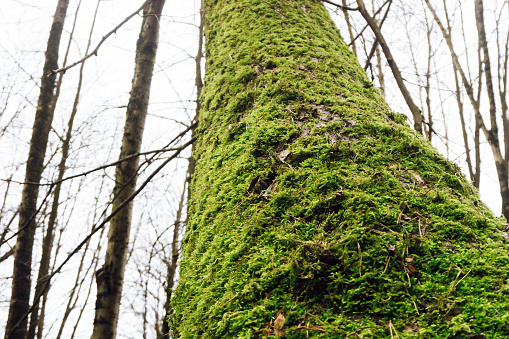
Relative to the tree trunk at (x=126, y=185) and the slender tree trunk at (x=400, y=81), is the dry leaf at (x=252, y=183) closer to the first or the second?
the slender tree trunk at (x=400, y=81)

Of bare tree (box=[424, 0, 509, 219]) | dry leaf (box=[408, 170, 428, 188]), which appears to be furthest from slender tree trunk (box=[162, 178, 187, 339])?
bare tree (box=[424, 0, 509, 219])

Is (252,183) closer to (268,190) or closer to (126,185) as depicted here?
(268,190)

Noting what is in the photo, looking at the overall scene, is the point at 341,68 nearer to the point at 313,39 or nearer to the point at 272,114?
the point at 313,39

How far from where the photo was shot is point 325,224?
90cm

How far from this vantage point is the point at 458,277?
0.72 metres

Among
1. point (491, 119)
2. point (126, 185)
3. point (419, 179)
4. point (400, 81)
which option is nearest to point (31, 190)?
point (126, 185)

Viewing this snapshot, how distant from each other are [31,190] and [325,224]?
5277 millimetres

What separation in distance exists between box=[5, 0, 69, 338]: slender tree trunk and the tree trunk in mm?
1344

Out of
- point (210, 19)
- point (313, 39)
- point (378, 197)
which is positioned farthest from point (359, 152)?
point (210, 19)

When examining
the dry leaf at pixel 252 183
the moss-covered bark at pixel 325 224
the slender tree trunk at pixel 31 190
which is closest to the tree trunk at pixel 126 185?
the slender tree trunk at pixel 31 190

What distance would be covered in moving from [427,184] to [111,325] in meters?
3.17

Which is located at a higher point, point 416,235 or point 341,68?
point 341,68

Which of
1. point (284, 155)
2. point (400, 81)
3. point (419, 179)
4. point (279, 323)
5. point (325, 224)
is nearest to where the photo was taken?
point (279, 323)

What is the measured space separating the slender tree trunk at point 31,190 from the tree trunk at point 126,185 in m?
1.34
